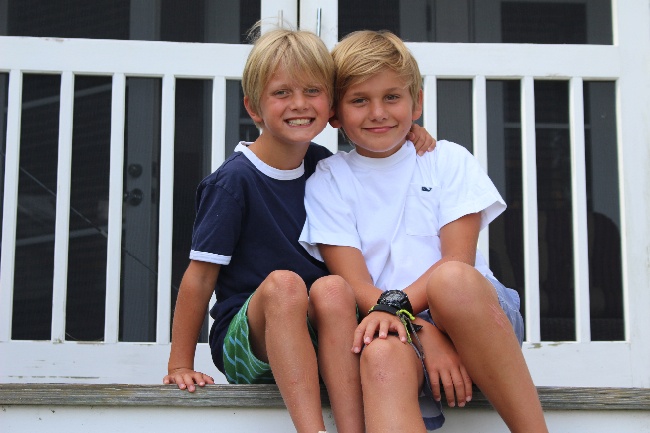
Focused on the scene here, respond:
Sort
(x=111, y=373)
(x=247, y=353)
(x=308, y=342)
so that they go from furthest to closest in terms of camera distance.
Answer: (x=111, y=373) → (x=247, y=353) → (x=308, y=342)

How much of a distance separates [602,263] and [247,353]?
121cm

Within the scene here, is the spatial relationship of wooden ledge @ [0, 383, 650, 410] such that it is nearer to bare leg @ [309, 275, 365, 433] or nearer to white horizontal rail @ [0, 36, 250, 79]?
bare leg @ [309, 275, 365, 433]

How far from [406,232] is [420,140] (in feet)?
0.82

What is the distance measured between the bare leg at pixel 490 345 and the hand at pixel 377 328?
0.27 ft

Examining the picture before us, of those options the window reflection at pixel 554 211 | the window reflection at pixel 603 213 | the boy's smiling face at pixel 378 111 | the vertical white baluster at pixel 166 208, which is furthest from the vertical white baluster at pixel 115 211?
the window reflection at pixel 603 213

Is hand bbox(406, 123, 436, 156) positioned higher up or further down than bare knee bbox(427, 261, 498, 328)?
higher up

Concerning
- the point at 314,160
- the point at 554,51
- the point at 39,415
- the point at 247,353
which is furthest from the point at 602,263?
the point at 39,415

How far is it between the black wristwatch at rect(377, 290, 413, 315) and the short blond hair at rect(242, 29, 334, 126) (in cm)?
48

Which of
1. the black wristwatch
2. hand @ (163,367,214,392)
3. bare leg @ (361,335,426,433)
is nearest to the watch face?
the black wristwatch

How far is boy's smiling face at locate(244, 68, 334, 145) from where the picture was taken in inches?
74.9

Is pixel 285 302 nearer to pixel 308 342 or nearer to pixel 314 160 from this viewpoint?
pixel 308 342

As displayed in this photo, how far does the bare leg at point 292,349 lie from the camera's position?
1.53 meters

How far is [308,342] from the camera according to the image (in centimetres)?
159

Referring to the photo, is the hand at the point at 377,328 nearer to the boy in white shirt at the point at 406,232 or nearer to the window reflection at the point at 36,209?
the boy in white shirt at the point at 406,232
